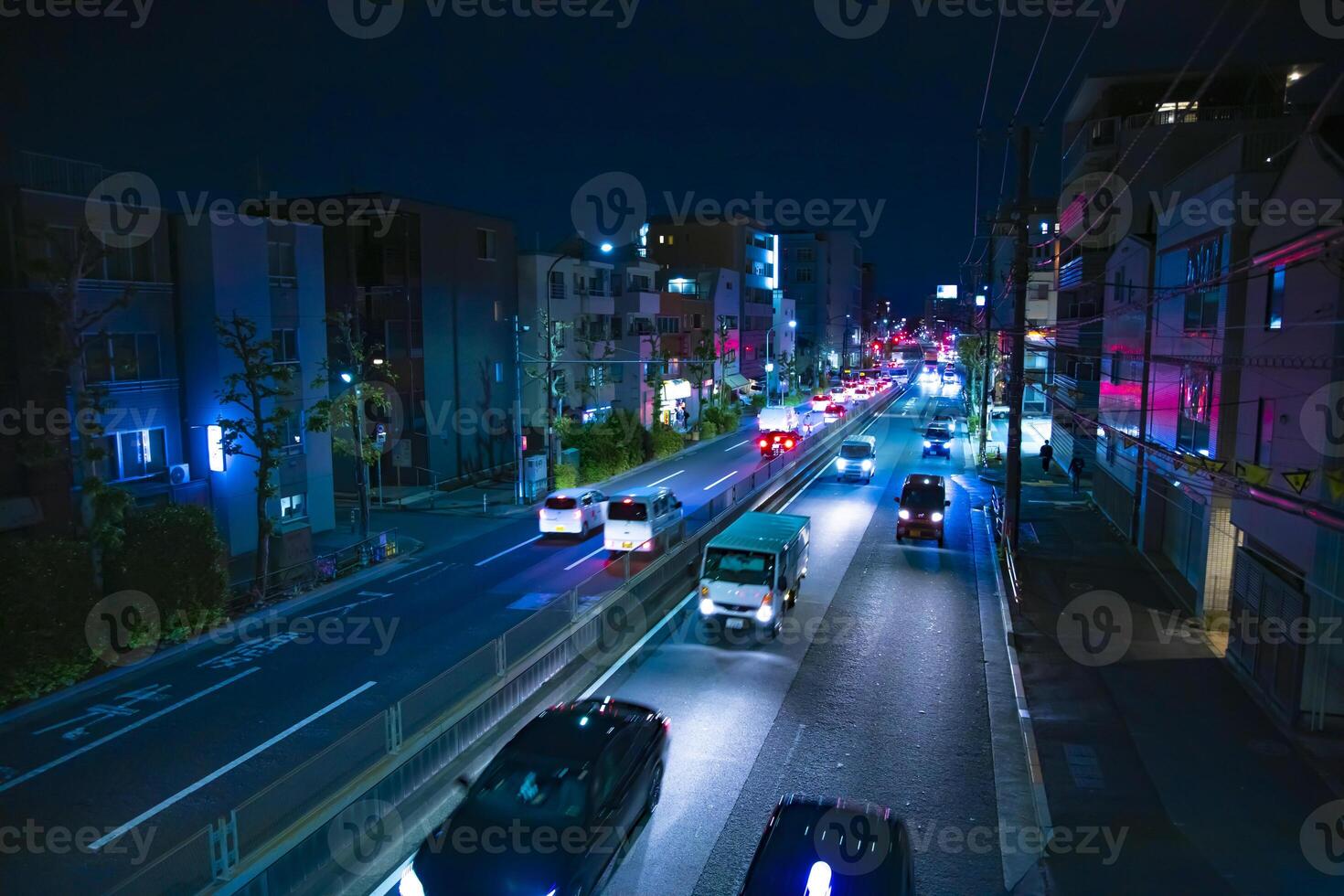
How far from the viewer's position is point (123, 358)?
70.2 feet

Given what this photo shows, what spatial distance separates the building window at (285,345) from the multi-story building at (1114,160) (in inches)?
1087

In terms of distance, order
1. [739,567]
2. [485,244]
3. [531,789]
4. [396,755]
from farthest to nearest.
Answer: [485,244], [739,567], [396,755], [531,789]

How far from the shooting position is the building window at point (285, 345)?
25.3 meters

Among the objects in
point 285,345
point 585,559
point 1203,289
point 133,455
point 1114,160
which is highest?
point 1114,160

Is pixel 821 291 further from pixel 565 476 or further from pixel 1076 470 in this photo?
pixel 565 476

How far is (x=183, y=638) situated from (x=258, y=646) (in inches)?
63.8

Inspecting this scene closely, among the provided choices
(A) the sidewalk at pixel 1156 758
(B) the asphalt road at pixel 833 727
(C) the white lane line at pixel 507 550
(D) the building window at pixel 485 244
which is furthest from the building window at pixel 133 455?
(A) the sidewalk at pixel 1156 758

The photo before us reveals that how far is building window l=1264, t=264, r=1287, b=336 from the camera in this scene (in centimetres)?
1355

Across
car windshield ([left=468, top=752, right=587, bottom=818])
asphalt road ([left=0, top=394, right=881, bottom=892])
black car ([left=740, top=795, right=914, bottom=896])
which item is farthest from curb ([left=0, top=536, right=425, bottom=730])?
black car ([left=740, top=795, right=914, bottom=896])

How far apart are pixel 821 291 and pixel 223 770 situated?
10894cm

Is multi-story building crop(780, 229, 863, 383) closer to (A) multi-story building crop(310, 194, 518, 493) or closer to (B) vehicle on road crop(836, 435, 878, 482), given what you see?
(B) vehicle on road crop(836, 435, 878, 482)

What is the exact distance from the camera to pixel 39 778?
11328mm

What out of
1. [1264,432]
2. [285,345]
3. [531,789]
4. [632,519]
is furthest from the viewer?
[285,345]

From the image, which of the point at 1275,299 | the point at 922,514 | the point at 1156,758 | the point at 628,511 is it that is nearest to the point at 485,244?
the point at 628,511
